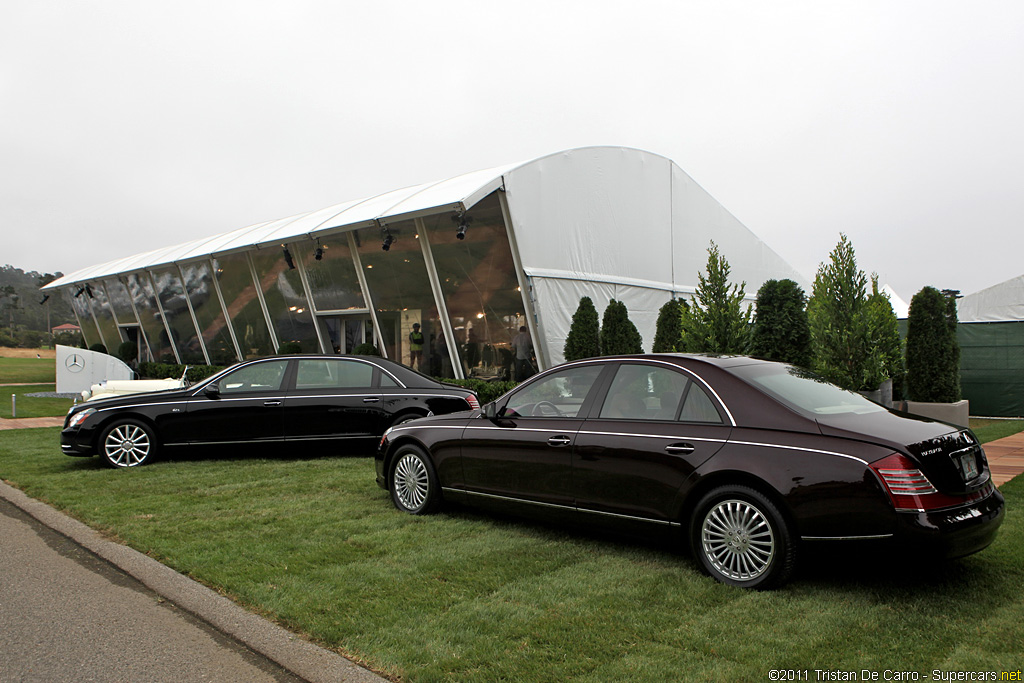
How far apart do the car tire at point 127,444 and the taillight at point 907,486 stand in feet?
28.3

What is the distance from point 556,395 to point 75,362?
24.5m

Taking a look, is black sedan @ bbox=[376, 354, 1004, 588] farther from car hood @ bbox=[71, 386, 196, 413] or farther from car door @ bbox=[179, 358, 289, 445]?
car hood @ bbox=[71, 386, 196, 413]

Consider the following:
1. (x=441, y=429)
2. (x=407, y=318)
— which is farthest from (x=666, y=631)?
(x=407, y=318)

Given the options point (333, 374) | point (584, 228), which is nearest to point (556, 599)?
point (333, 374)

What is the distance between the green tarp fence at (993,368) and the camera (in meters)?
15.8

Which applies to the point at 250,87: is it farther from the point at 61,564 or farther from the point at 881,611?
the point at 881,611

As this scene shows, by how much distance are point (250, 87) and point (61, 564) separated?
934 inches

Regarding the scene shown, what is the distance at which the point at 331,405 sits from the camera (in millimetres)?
9203

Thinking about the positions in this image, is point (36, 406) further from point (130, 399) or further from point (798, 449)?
point (798, 449)

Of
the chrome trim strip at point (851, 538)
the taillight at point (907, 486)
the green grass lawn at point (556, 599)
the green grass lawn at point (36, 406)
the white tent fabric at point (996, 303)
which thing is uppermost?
the white tent fabric at point (996, 303)

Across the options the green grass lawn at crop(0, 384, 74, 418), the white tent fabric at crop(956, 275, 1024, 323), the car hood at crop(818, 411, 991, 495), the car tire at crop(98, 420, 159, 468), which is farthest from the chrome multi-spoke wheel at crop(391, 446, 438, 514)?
the white tent fabric at crop(956, 275, 1024, 323)

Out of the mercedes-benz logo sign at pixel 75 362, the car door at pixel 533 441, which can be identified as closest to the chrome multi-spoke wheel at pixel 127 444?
the car door at pixel 533 441

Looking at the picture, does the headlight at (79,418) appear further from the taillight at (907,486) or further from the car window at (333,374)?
the taillight at (907,486)

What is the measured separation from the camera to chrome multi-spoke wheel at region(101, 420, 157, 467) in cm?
885
